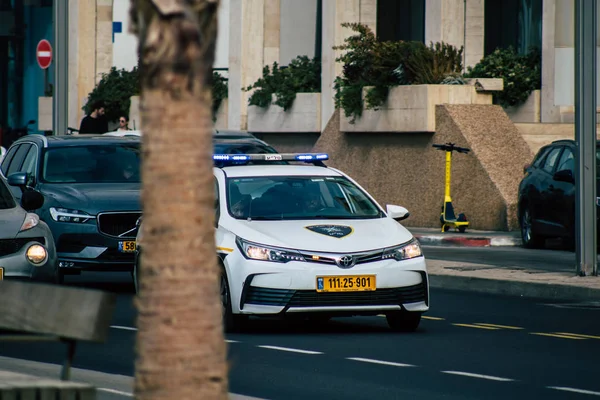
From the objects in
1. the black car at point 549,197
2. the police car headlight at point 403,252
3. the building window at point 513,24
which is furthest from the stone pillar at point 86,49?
the police car headlight at point 403,252

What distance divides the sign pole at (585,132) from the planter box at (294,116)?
48.5 feet

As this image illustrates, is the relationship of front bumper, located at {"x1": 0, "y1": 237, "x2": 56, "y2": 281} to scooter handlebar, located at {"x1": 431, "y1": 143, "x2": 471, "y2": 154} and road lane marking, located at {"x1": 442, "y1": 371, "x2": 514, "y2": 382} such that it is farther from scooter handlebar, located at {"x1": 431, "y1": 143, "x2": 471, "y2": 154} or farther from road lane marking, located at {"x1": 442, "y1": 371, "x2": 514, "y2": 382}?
scooter handlebar, located at {"x1": 431, "y1": 143, "x2": 471, "y2": 154}

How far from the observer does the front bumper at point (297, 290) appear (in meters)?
12.5

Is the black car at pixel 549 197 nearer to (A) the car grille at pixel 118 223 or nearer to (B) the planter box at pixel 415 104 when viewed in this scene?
(B) the planter box at pixel 415 104

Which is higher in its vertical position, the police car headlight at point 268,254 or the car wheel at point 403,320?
the police car headlight at point 268,254

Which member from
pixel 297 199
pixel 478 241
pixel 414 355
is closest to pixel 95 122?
pixel 478 241

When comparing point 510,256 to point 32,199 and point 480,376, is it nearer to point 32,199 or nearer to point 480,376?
point 32,199

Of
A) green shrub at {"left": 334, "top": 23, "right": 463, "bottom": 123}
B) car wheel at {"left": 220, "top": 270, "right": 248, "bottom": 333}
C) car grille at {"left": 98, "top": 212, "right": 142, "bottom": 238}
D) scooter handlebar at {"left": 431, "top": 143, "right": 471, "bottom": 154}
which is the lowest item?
car wheel at {"left": 220, "top": 270, "right": 248, "bottom": 333}

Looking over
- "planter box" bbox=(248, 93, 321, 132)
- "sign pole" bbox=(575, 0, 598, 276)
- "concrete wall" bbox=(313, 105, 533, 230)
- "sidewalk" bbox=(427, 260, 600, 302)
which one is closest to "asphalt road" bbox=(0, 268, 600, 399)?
"sidewalk" bbox=(427, 260, 600, 302)

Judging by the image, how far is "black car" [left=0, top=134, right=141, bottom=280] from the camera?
53.4ft

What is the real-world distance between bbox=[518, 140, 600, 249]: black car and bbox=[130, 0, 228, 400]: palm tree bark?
52.5ft

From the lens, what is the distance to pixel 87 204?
16.4 m

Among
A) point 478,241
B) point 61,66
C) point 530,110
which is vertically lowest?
point 478,241

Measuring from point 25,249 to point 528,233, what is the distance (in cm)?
1092
